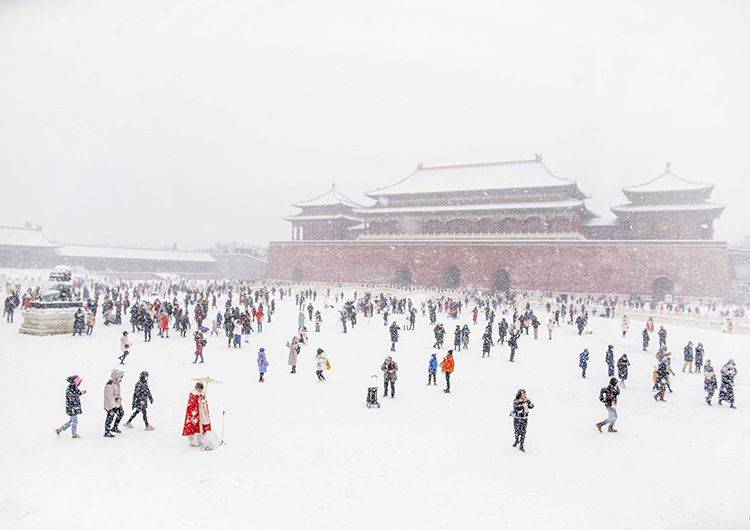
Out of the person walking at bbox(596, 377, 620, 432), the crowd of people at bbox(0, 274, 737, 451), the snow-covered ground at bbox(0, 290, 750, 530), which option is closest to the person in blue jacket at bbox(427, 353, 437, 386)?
the crowd of people at bbox(0, 274, 737, 451)

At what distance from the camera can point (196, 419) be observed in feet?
25.5

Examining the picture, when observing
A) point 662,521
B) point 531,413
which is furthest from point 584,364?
point 662,521

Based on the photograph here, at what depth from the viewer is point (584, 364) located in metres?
13.8

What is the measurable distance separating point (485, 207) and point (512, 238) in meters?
3.70

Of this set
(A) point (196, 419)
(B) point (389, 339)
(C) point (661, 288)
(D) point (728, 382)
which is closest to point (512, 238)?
(C) point (661, 288)

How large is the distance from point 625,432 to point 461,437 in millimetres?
3214

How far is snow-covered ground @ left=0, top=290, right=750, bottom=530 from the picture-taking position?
6016 millimetres

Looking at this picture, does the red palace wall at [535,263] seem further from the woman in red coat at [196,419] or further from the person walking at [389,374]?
the woman in red coat at [196,419]

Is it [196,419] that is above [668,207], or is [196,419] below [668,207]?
below

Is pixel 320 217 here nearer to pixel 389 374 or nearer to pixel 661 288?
pixel 661 288

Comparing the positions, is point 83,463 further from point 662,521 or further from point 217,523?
point 662,521

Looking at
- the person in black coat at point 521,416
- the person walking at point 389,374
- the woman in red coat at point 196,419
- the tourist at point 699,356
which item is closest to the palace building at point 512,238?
the tourist at point 699,356

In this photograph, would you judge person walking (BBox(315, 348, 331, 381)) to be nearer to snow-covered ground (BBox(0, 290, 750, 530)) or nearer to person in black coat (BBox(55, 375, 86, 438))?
snow-covered ground (BBox(0, 290, 750, 530))

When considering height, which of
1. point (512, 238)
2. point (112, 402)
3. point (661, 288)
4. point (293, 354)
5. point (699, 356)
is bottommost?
point (112, 402)
